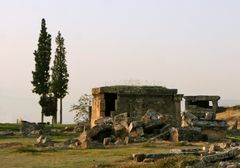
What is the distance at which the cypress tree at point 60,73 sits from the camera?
208 feet

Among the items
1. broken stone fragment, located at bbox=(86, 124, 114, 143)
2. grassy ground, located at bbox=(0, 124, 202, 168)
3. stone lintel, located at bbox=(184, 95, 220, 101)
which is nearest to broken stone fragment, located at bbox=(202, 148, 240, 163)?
grassy ground, located at bbox=(0, 124, 202, 168)

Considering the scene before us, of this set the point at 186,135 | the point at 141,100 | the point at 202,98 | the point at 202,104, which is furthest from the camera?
the point at 202,104

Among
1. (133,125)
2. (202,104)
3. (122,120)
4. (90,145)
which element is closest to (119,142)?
(90,145)

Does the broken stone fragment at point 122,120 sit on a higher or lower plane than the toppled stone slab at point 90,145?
higher

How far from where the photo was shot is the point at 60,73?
64625 mm

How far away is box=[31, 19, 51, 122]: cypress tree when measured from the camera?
59.2 meters

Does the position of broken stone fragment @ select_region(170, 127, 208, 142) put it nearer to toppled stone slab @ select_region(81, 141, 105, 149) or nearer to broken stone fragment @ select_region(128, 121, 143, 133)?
broken stone fragment @ select_region(128, 121, 143, 133)

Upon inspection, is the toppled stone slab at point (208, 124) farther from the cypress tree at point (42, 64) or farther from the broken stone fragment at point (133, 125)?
the cypress tree at point (42, 64)

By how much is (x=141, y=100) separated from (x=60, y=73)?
85.7 feet

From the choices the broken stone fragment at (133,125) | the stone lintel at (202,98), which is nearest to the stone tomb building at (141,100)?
the stone lintel at (202,98)

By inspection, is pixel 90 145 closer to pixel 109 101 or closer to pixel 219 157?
pixel 219 157

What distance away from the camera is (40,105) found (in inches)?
2355

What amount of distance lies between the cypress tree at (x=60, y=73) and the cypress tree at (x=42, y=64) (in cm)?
301

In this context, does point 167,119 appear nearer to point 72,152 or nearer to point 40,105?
point 72,152
